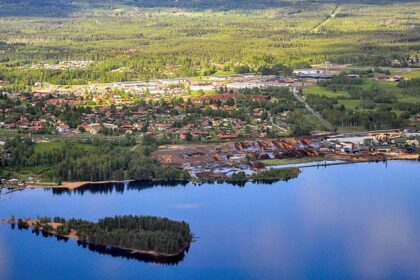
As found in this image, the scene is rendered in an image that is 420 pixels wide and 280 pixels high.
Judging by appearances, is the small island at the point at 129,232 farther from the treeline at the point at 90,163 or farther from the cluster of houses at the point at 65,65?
the cluster of houses at the point at 65,65

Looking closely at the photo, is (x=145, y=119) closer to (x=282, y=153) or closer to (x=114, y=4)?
(x=282, y=153)

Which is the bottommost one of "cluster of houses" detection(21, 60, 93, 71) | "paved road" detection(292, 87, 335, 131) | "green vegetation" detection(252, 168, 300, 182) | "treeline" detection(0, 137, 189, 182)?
"cluster of houses" detection(21, 60, 93, 71)

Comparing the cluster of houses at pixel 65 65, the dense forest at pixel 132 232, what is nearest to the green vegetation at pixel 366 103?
the cluster of houses at pixel 65 65

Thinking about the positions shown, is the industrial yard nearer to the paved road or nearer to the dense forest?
the paved road

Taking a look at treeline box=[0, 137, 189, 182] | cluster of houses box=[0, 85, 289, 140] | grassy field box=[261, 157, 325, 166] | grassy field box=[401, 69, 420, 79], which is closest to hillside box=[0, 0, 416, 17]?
grassy field box=[401, 69, 420, 79]

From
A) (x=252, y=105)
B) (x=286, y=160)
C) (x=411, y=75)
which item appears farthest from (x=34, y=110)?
(x=411, y=75)

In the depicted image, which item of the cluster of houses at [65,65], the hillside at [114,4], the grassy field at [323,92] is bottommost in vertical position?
the hillside at [114,4]

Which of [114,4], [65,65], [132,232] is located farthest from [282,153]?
[114,4]
